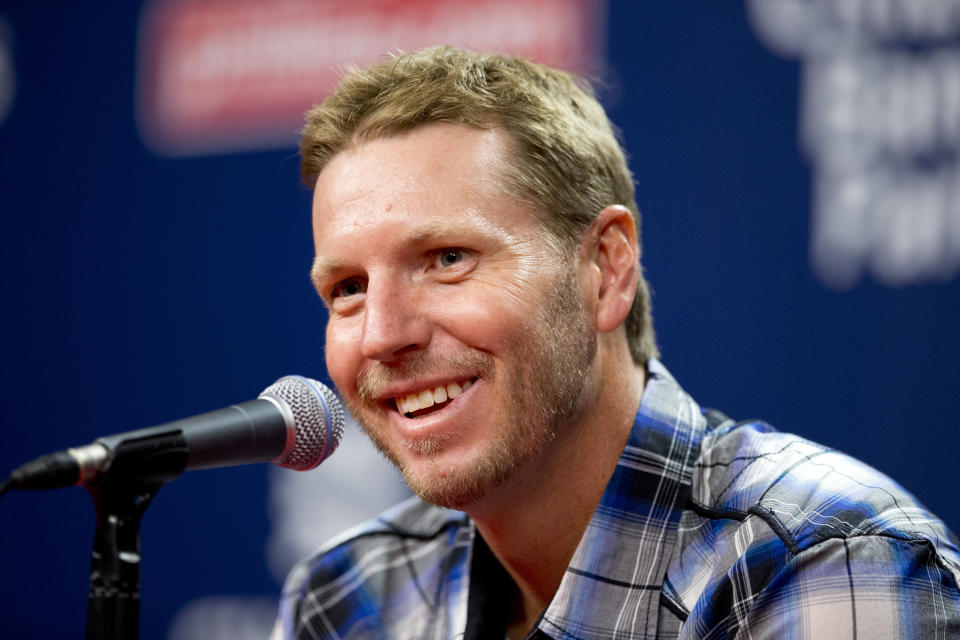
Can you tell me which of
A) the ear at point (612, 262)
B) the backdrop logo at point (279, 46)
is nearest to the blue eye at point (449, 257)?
the ear at point (612, 262)

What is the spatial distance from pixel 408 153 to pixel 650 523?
A: 0.78m

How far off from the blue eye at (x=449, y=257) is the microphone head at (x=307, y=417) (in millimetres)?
308

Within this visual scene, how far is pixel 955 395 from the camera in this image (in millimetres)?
2520

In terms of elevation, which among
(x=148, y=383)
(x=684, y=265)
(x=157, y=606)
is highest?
(x=684, y=265)

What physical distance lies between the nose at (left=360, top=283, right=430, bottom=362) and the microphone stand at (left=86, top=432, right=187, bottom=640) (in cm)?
48

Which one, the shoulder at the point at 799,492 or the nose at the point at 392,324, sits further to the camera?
the nose at the point at 392,324

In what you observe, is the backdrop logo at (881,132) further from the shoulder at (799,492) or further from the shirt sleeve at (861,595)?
the shirt sleeve at (861,595)

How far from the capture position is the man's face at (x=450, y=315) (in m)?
1.68

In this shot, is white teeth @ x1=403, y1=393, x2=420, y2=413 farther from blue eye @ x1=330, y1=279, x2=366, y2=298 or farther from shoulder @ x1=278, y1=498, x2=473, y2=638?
shoulder @ x1=278, y1=498, x2=473, y2=638

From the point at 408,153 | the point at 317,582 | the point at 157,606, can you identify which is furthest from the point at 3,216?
the point at 408,153

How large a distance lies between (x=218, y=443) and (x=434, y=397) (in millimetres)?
458

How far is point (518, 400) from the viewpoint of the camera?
170 centimetres

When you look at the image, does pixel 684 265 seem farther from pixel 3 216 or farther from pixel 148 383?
pixel 3 216

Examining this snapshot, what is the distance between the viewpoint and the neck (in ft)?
5.89
